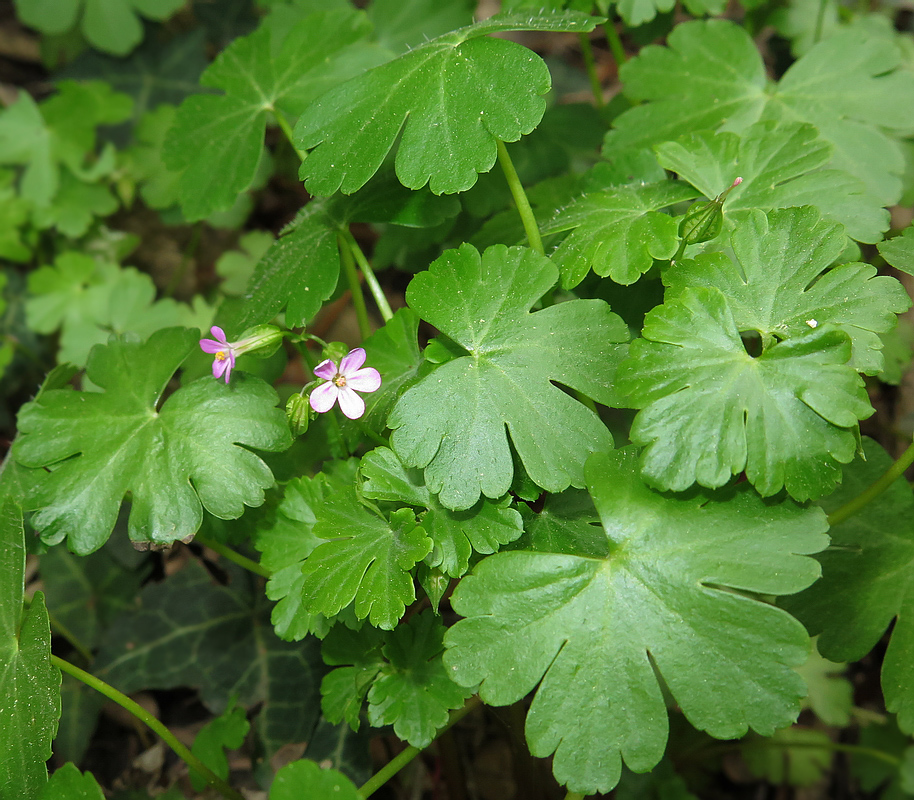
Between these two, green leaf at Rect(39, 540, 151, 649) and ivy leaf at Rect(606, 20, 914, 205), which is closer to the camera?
ivy leaf at Rect(606, 20, 914, 205)

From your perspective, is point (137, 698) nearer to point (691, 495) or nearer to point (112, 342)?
point (112, 342)

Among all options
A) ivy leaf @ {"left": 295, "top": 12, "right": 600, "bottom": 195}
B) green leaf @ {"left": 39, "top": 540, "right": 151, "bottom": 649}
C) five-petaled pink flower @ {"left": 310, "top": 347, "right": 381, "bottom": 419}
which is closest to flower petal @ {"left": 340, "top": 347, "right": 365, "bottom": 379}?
five-petaled pink flower @ {"left": 310, "top": 347, "right": 381, "bottom": 419}

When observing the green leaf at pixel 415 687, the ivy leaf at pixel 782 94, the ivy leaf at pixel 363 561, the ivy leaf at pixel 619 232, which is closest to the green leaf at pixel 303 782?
the green leaf at pixel 415 687

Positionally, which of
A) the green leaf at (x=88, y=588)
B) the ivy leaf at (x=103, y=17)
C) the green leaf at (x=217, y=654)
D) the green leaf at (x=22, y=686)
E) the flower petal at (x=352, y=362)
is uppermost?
the ivy leaf at (x=103, y=17)

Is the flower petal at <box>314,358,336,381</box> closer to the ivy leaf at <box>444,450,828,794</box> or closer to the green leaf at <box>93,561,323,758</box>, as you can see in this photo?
the ivy leaf at <box>444,450,828,794</box>

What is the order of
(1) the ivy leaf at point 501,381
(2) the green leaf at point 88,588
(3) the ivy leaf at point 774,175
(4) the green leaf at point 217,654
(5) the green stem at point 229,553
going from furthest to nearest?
(2) the green leaf at point 88,588
(4) the green leaf at point 217,654
(5) the green stem at point 229,553
(3) the ivy leaf at point 774,175
(1) the ivy leaf at point 501,381

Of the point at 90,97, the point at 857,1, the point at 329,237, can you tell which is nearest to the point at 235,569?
the point at 329,237

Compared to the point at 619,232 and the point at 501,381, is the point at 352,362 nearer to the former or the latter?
the point at 501,381

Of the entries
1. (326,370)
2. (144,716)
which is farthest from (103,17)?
(144,716)

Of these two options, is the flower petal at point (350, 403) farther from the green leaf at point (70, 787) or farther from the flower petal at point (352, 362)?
the green leaf at point (70, 787)
